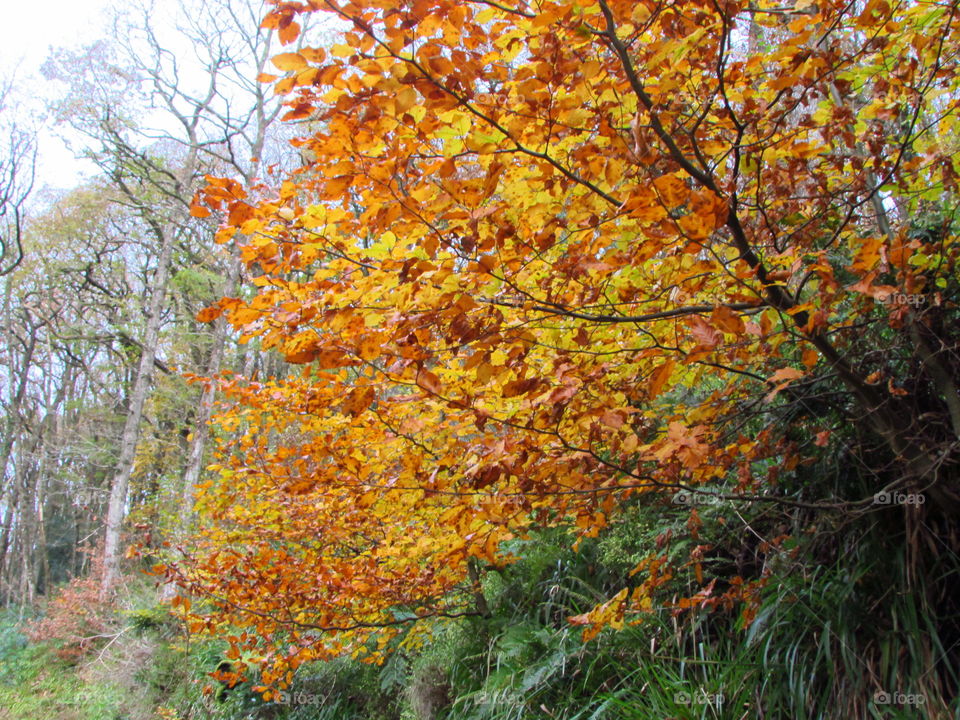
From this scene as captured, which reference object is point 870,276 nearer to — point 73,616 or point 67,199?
point 73,616

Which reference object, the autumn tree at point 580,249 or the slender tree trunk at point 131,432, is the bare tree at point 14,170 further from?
the autumn tree at point 580,249

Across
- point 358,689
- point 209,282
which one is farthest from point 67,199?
point 358,689

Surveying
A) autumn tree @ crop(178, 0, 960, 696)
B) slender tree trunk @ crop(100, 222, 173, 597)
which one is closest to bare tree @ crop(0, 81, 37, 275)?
slender tree trunk @ crop(100, 222, 173, 597)

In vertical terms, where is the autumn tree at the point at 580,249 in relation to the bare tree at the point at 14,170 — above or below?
below

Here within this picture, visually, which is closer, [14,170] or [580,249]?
[580,249]

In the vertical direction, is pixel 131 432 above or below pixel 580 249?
below

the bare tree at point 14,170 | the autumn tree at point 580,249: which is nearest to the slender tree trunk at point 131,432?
the bare tree at point 14,170

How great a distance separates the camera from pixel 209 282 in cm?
1234

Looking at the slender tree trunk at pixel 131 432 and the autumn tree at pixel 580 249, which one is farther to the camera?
the slender tree trunk at pixel 131 432

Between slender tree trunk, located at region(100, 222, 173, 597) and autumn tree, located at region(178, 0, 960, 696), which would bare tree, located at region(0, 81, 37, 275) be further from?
autumn tree, located at region(178, 0, 960, 696)

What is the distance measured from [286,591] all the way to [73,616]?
8.79 m

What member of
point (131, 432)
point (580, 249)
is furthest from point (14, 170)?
point (580, 249)

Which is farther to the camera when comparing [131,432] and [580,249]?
[131,432]

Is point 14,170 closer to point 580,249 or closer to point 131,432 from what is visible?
point 131,432
